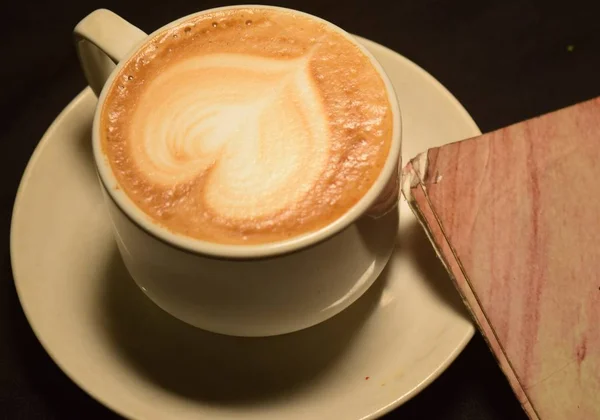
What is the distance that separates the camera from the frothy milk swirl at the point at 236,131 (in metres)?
0.60

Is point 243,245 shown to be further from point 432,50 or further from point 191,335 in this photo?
point 432,50

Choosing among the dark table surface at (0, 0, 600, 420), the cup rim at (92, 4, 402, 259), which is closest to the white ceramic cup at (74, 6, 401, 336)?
the cup rim at (92, 4, 402, 259)

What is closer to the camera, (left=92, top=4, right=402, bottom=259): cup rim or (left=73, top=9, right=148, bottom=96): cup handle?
(left=92, top=4, right=402, bottom=259): cup rim

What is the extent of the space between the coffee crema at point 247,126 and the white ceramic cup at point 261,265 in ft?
0.04

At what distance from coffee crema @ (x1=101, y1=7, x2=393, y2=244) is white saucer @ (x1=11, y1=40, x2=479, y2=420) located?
0.59ft

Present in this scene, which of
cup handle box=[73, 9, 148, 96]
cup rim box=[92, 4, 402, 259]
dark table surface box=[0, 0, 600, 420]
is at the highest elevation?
cup handle box=[73, 9, 148, 96]

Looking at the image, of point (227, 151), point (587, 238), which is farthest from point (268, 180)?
point (587, 238)

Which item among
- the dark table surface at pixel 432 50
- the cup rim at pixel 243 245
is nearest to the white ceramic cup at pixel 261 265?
the cup rim at pixel 243 245

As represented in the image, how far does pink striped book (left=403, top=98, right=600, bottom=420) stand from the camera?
611mm

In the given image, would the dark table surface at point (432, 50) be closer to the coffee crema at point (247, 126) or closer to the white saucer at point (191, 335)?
the white saucer at point (191, 335)

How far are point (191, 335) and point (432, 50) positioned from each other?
0.64 meters

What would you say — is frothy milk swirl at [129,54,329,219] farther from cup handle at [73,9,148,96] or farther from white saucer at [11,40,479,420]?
white saucer at [11,40,479,420]

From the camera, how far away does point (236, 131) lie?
0.64 meters

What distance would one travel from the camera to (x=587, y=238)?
657 millimetres
